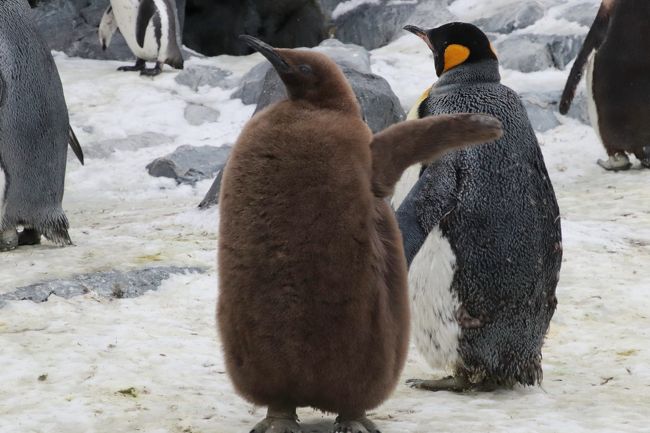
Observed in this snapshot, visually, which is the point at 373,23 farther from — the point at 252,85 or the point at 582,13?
the point at 252,85

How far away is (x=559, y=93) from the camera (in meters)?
9.37

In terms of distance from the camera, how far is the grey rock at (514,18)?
36.8 ft

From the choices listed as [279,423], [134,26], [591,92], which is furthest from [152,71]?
[279,423]

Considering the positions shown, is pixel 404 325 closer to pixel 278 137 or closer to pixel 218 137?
pixel 278 137

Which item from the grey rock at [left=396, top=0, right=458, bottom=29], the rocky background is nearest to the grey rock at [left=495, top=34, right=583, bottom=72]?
the rocky background

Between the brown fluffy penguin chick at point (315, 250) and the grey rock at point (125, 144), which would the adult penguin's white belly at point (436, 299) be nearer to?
the brown fluffy penguin chick at point (315, 250)

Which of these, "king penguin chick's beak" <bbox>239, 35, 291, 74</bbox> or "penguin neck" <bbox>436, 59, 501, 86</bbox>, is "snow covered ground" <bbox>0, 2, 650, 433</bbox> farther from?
"penguin neck" <bbox>436, 59, 501, 86</bbox>

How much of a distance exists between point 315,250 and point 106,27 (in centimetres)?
1121

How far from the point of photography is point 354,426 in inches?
85.3

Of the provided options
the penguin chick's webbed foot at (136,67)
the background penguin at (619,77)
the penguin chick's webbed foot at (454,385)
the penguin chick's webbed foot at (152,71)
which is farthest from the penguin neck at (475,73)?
the penguin chick's webbed foot at (136,67)

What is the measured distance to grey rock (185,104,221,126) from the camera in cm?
973

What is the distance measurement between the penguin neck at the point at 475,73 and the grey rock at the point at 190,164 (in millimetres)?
4943

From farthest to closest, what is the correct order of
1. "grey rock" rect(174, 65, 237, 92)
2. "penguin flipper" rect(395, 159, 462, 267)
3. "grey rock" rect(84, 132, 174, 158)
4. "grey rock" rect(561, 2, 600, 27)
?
"grey rock" rect(174, 65, 237, 92) → "grey rock" rect(561, 2, 600, 27) → "grey rock" rect(84, 132, 174, 158) → "penguin flipper" rect(395, 159, 462, 267)

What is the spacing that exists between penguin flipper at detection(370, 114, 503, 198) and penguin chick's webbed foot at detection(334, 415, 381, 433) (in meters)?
0.54
